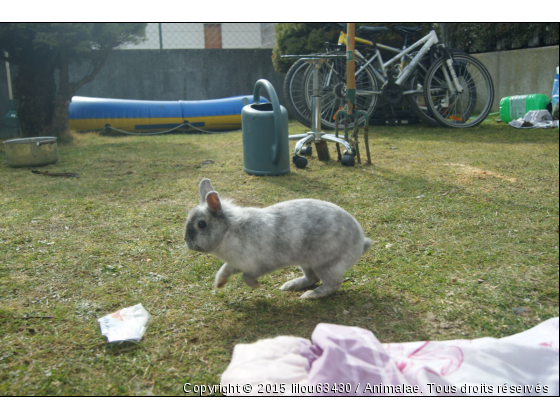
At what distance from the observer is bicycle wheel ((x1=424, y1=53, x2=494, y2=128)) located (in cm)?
720

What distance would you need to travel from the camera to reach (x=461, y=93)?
7.30m

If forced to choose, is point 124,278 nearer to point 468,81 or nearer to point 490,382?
point 490,382

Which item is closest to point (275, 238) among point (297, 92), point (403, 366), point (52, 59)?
point (403, 366)

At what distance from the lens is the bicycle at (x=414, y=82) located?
7.21m

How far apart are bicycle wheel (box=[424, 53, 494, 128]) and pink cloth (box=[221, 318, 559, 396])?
6.22 m

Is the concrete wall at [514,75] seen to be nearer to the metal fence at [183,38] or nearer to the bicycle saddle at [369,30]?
the bicycle saddle at [369,30]

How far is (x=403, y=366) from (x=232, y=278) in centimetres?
129

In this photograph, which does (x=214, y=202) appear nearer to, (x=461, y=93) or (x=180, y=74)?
(x=461, y=93)

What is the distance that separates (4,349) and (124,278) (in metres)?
0.75

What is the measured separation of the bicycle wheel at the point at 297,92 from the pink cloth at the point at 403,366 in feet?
20.3

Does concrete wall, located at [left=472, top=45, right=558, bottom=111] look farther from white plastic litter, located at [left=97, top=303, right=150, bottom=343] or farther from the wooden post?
white plastic litter, located at [left=97, top=303, right=150, bottom=343]

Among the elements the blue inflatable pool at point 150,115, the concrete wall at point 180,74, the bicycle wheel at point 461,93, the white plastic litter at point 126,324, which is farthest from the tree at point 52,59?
the white plastic litter at point 126,324

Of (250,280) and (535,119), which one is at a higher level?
(535,119)

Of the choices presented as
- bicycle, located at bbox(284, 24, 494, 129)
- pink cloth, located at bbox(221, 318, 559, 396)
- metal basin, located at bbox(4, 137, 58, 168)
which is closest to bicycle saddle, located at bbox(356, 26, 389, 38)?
bicycle, located at bbox(284, 24, 494, 129)
